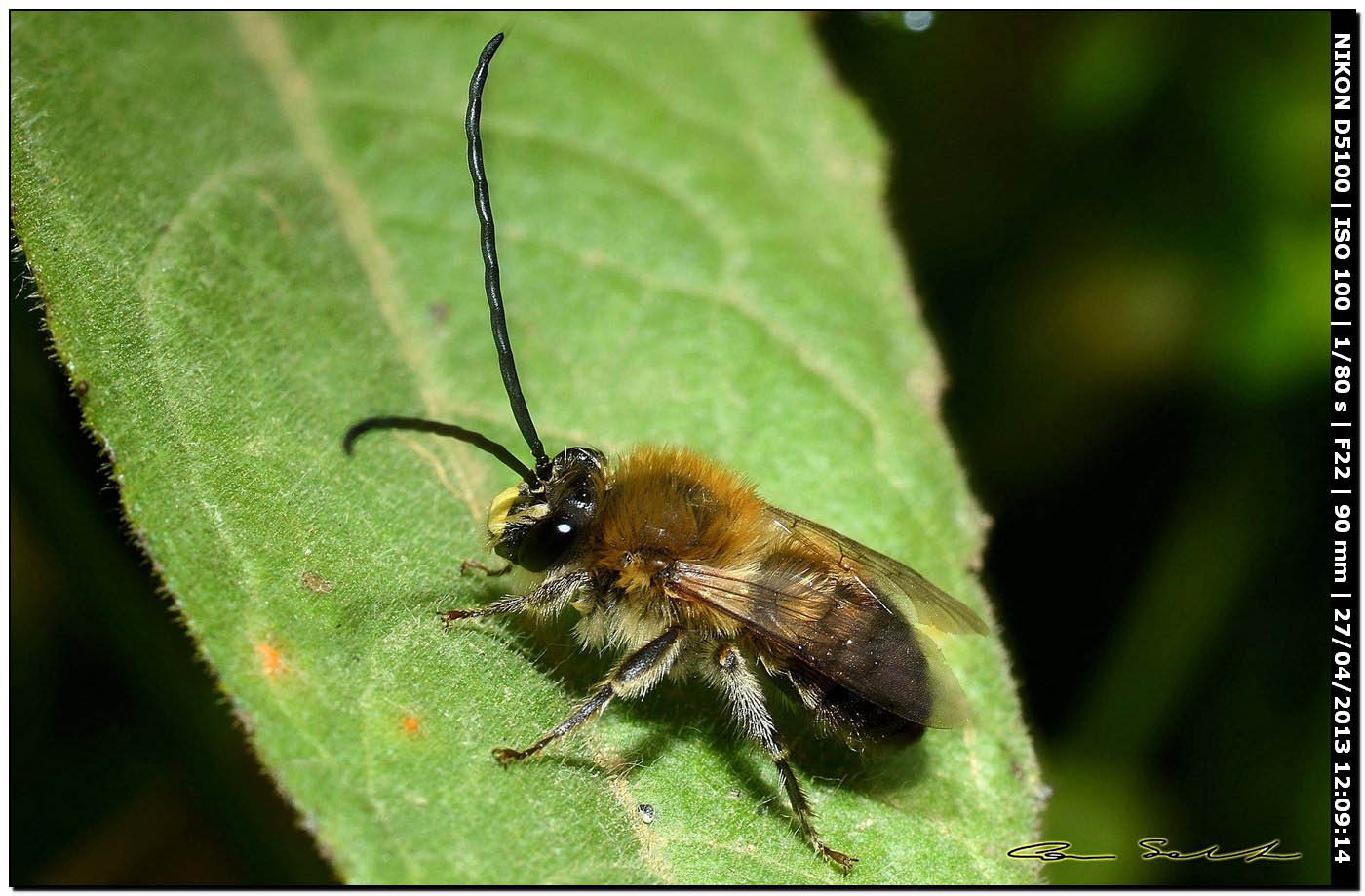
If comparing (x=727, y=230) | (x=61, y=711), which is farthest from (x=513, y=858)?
(x=727, y=230)

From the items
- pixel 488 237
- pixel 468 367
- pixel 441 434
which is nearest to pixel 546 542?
pixel 441 434

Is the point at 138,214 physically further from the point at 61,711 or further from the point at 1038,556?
the point at 1038,556

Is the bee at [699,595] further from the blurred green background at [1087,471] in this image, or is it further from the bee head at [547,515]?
the blurred green background at [1087,471]

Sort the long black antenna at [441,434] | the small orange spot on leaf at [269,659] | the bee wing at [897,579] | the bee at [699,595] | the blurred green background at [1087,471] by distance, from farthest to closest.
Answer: the blurred green background at [1087,471] < the bee wing at [897,579] < the long black antenna at [441,434] < the bee at [699,595] < the small orange spot on leaf at [269,659]

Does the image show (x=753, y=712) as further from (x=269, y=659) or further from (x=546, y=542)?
(x=269, y=659)

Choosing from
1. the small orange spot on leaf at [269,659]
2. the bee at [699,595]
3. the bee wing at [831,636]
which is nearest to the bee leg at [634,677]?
the bee at [699,595]

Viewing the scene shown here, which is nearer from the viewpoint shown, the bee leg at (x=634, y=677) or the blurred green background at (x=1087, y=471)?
the bee leg at (x=634, y=677)

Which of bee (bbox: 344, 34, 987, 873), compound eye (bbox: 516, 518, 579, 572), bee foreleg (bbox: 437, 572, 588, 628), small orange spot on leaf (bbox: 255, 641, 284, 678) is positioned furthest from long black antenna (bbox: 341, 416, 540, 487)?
small orange spot on leaf (bbox: 255, 641, 284, 678)
